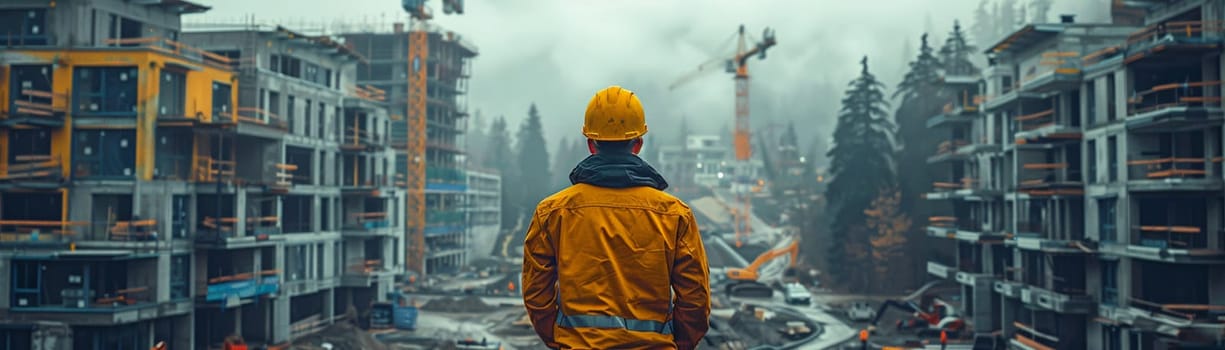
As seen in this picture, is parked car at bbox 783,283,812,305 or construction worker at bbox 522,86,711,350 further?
parked car at bbox 783,283,812,305

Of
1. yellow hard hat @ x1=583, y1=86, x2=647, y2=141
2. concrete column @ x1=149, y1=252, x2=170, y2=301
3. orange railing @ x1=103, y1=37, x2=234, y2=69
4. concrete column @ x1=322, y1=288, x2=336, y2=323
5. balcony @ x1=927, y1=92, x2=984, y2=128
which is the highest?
orange railing @ x1=103, y1=37, x2=234, y2=69

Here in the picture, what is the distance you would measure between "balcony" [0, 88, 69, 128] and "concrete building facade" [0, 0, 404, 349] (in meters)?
0.07

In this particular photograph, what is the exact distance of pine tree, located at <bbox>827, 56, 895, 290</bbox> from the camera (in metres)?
73.4

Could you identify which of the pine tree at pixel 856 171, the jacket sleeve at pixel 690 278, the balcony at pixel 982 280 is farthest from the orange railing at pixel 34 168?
the pine tree at pixel 856 171

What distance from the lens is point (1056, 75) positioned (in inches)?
1607

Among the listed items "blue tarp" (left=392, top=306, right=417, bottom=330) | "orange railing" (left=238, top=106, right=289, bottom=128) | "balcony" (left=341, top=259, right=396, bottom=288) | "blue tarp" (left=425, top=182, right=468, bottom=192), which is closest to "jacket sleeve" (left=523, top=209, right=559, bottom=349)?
"orange railing" (left=238, top=106, right=289, bottom=128)

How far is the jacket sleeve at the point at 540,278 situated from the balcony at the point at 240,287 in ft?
129

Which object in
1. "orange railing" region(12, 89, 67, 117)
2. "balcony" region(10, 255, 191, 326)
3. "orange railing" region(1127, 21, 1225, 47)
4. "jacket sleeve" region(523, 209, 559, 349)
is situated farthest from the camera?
"orange railing" region(12, 89, 67, 117)

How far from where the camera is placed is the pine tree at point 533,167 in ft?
431

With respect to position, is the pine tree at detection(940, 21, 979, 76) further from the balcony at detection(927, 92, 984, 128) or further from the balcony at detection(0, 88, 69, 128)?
the balcony at detection(0, 88, 69, 128)

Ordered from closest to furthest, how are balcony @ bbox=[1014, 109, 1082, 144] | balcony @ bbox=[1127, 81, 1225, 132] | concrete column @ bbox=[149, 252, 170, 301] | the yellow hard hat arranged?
the yellow hard hat, balcony @ bbox=[1127, 81, 1225, 132], concrete column @ bbox=[149, 252, 170, 301], balcony @ bbox=[1014, 109, 1082, 144]

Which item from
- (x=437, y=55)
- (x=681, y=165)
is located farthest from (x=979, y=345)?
(x=681, y=165)

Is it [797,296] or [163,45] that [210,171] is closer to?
[163,45]

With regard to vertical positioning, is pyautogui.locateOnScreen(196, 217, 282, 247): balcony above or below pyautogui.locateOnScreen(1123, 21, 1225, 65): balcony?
below
